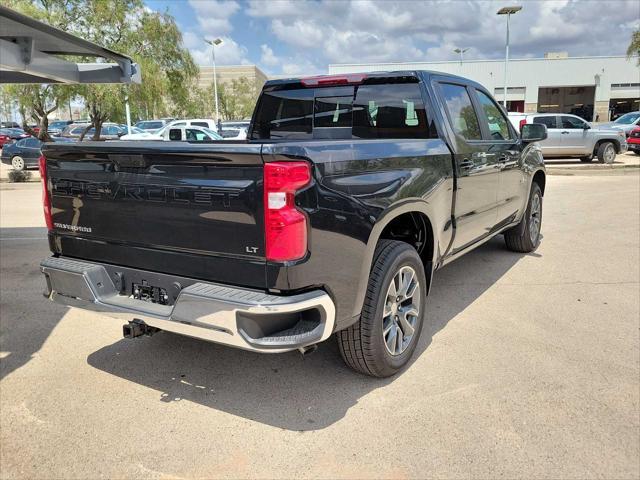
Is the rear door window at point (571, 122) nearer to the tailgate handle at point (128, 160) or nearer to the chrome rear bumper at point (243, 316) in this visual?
the chrome rear bumper at point (243, 316)

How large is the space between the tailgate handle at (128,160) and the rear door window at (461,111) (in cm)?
244

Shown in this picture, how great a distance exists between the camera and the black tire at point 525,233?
632cm

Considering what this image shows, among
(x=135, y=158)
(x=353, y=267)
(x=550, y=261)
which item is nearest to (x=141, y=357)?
(x=135, y=158)

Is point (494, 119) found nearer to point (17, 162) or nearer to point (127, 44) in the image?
point (127, 44)

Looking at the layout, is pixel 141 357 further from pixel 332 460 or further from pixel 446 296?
pixel 446 296

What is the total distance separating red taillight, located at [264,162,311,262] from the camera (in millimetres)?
2475

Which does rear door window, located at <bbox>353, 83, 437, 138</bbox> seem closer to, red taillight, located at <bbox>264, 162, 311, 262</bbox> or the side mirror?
red taillight, located at <bbox>264, 162, 311, 262</bbox>

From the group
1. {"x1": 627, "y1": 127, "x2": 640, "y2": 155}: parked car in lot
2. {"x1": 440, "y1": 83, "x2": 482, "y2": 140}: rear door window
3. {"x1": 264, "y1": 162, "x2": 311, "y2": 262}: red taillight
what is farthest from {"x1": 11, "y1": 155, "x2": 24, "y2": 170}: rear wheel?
{"x1": 627, "y1": 127, "x2": 640, "y2": 155}: parked car in lot

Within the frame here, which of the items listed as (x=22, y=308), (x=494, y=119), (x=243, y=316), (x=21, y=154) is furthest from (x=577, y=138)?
(x=21, y=154)

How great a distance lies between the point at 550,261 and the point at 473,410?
3.75 metres

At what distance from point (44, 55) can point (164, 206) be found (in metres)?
4.46

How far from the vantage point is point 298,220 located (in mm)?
2529

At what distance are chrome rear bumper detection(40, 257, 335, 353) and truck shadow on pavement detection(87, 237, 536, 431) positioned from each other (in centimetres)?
65

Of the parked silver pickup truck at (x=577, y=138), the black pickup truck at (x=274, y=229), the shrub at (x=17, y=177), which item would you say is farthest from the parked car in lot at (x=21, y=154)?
the black pickup truck at (x=274, y=229)
